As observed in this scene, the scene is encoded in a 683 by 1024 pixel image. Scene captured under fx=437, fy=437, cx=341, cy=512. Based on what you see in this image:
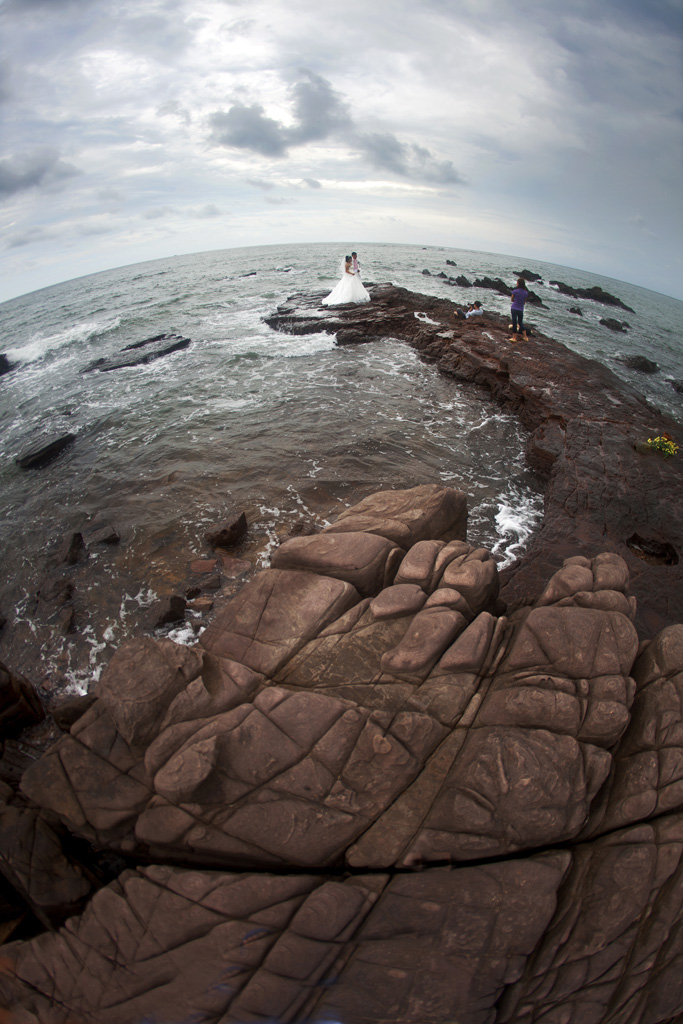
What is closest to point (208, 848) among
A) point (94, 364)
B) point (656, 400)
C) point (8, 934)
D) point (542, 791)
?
point (8, 934)

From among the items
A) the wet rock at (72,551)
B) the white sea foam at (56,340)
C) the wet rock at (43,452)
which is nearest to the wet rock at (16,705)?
the wet rock at (72,551)

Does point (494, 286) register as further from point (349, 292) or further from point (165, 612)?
point (165, 612)

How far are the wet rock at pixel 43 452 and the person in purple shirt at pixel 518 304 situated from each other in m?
20.7

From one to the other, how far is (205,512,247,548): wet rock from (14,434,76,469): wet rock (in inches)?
365

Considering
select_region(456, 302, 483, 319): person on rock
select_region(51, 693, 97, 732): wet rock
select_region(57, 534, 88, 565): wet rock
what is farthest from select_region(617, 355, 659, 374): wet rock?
select_region(51, 693, 97, 732): wet rock

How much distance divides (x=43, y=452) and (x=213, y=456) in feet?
21.1

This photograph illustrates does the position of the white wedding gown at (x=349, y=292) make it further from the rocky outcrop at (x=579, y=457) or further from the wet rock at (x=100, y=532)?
the wet rock at (x=100, y=532)

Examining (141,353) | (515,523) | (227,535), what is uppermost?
(141,353)

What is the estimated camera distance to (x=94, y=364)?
86.6 ft

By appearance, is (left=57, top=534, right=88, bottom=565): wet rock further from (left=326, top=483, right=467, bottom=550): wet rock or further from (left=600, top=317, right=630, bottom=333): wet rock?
(left=600, top=317, right=630, bottom=333): wet rock

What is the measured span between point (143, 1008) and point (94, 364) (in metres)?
29.3

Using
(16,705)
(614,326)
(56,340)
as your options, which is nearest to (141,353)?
(56,340)

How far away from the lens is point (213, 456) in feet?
48.6

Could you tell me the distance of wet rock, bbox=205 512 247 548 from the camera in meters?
10.3
